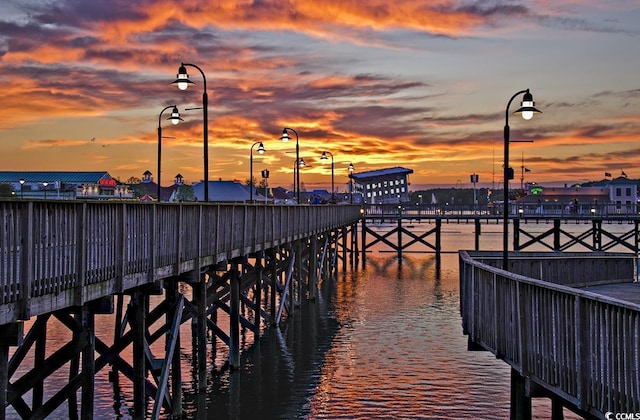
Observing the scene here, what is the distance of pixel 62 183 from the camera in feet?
316

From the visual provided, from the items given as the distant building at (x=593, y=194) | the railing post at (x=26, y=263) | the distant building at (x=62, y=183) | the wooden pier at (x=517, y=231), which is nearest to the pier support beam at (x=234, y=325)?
the railing post at (x=26, y=263)

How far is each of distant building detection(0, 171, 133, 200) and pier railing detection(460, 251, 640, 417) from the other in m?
79.9

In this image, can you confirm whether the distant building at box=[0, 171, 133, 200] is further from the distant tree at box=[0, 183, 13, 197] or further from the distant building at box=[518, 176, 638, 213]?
the distant building at box=[518, 176, 638, 213]

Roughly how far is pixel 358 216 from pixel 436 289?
104ft

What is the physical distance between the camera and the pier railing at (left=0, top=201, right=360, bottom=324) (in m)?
9.53

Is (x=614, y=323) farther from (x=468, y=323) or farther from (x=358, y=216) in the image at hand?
(x=358, y=216)

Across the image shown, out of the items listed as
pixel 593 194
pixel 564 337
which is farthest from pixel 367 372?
pixel 593 194

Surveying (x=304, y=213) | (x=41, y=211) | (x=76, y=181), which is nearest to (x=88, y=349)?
(x=41, y=211)

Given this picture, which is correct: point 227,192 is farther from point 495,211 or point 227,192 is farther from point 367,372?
point 367,372

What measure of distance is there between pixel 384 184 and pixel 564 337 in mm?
141363

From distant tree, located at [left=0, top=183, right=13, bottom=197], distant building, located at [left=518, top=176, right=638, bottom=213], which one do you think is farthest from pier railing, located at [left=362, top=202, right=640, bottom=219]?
distant tree, located at [left=0, top=183, right=13, bottom=197]

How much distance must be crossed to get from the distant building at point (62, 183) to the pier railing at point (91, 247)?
73713 mm

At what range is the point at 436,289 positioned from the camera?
43625 millimetres

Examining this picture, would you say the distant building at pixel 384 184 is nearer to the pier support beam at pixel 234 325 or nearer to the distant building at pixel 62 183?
the distant building at pixel 62 183
